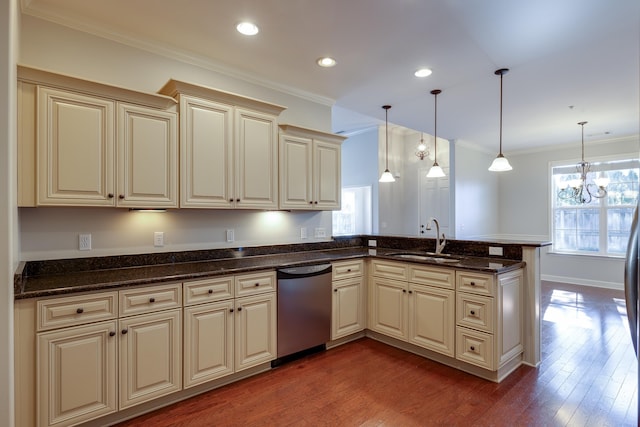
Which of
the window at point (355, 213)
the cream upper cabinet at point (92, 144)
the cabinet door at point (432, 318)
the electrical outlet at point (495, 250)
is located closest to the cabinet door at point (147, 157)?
the cream upper cabinet at point (92, 144)

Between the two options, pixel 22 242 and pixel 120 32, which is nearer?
pixel 22 242

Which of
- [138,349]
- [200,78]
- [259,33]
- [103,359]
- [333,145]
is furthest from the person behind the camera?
[333,145]

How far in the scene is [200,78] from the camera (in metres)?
3.00

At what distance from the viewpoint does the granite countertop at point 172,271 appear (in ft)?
6.37

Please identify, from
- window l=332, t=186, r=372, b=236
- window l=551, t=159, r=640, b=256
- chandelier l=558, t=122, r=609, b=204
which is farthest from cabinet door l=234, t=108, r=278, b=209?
window l=551, t=159, r=640, b=256

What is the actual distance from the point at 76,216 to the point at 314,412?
2.20 m

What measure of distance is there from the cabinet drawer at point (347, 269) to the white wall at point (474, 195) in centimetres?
343

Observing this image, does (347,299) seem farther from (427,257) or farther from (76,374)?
(76,374)

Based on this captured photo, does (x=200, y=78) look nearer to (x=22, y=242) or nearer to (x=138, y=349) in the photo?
(x=22, y=242)

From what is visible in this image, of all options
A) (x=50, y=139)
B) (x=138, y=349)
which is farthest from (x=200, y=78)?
(x=138, y=349)

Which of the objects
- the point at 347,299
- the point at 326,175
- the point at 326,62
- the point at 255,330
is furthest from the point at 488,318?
the point at 326,62

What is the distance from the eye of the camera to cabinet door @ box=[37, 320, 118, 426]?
1.85 metres

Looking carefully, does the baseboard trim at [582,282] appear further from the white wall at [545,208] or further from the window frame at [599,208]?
the window frame at [599,208]

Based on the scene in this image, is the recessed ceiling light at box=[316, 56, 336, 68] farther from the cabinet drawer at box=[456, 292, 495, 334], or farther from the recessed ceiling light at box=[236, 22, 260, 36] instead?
the cabinet drawer at box=[456, 292, 495, 334]
